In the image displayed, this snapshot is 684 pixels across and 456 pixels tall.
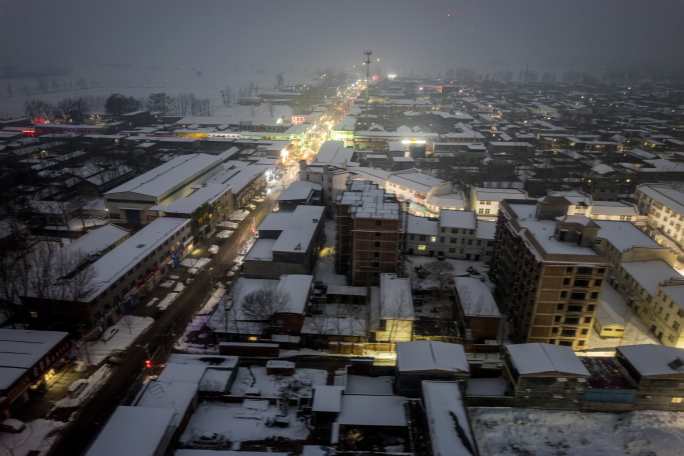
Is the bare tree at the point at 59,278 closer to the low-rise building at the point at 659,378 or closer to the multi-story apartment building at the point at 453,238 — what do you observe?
the multi-story apartment building at the point at 453,238

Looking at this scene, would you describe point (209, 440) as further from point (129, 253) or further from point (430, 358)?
point (129, 253)

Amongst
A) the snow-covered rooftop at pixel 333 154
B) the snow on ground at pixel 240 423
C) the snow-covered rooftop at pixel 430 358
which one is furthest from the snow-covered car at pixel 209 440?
the snow-covered rooftop at pixel 333 154

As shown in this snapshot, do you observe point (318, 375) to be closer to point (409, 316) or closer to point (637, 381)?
point (409, 316)

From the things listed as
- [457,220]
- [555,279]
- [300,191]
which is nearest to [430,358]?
[555,279]

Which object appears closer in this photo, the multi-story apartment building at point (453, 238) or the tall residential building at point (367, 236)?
the tall residential building at point (367, 236)

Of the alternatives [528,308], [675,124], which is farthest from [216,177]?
[675,124]
